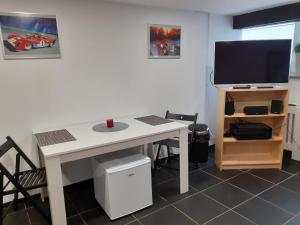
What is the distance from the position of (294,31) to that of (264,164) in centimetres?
182

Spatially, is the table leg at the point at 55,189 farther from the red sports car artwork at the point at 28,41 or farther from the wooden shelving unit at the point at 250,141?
the wooden shelving unit at the point at 250,141

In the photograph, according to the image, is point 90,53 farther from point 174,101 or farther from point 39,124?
point 174,101

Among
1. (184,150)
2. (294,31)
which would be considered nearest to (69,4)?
(184,150)

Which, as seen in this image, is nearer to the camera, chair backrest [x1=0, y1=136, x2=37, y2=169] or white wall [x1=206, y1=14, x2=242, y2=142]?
chair backrest [x1=0, y1=136, x2=37, y2=169]

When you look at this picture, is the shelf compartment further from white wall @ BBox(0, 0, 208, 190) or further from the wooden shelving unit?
white wall @ BBox(0, 0, 208, 190)

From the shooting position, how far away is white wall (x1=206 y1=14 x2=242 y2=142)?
335 centimetres

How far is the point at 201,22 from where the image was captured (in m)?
3.23

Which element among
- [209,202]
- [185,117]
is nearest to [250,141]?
[185,117]

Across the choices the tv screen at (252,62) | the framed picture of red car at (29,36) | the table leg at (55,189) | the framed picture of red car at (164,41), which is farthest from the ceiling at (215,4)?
the table leg at (55,189)

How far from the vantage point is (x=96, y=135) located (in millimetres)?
2123

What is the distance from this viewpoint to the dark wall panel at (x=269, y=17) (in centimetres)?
278

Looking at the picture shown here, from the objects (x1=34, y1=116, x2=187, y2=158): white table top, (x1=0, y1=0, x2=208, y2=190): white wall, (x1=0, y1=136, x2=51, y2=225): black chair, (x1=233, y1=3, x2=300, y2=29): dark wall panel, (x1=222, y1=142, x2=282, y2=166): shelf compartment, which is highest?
(x1=233, y1=3, x2=300, y2=29): dark wall panel

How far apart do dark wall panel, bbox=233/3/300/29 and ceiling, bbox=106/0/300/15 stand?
84mm

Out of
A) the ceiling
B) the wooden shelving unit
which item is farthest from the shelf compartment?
the ceiling
